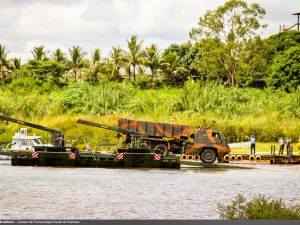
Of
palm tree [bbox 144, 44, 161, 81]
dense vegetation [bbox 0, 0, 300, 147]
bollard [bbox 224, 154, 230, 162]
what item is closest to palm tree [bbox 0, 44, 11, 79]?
dense vegetation [bbox 0, 0, 300, 147]

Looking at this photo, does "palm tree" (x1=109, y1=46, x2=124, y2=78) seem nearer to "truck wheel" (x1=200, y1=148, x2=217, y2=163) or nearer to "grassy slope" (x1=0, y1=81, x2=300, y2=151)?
"grassy slope" (x1=0, y1=81, x2=300, y2=151)

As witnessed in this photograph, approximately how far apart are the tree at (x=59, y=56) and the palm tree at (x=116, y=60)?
6.64 m

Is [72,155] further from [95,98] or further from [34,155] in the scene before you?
[95,98]

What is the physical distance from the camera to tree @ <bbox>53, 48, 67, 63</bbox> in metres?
110

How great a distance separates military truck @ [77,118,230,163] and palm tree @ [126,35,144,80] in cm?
4251

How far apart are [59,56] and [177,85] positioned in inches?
640

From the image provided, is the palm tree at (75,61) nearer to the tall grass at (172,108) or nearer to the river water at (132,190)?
the tall grass at (172,108)

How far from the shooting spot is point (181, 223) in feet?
91.1

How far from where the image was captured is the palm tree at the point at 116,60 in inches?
4267

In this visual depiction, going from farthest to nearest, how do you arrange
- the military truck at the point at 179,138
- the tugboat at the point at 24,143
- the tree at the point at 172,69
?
the tree at the point at 172,69 < the tugboat at the point at 24,143 < the military truck at the point at 179,138

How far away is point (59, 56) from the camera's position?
4343 inches

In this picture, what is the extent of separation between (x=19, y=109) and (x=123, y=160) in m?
28.3

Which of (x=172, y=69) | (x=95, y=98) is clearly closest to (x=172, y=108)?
(x=95, y=98)

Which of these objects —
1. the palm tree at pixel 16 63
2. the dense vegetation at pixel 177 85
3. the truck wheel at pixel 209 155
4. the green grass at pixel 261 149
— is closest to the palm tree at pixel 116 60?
the dense vegetation at pixel 177 85
